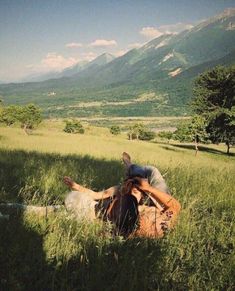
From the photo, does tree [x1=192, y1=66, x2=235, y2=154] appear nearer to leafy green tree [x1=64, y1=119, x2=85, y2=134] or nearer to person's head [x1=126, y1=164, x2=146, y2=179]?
person's head [x1=126, y1=164, x2=146, y2=179]

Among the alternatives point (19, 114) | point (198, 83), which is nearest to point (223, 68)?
point (198, 83)

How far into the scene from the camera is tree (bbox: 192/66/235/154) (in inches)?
1912

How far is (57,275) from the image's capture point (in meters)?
3.18

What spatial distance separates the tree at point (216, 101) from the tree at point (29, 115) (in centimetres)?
3726

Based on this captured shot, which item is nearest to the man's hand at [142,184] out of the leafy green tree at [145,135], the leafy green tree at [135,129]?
the leafy green tree at [135,129]

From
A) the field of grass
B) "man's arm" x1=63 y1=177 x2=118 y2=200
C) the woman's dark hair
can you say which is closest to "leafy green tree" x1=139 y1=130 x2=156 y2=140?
"man's arm" x1=63 y1=177 x2=118 y2=200

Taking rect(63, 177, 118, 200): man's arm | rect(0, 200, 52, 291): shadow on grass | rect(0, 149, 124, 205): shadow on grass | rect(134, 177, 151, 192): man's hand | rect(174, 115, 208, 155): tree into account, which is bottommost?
rect(174, 115, 208, 155): tree

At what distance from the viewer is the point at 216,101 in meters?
52.1

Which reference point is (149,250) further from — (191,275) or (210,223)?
(210,223)

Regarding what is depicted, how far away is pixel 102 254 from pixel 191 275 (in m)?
0.88

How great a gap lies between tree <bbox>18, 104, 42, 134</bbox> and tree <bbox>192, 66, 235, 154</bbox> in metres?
37.3

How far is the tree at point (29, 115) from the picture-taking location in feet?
246

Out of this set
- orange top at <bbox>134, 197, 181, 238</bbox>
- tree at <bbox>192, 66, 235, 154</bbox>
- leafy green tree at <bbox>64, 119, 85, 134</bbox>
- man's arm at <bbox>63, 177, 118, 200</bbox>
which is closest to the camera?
orange top at <bbox>134, 197, 181, 238</bbox>

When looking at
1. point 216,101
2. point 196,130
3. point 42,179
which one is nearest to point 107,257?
point 42,179
